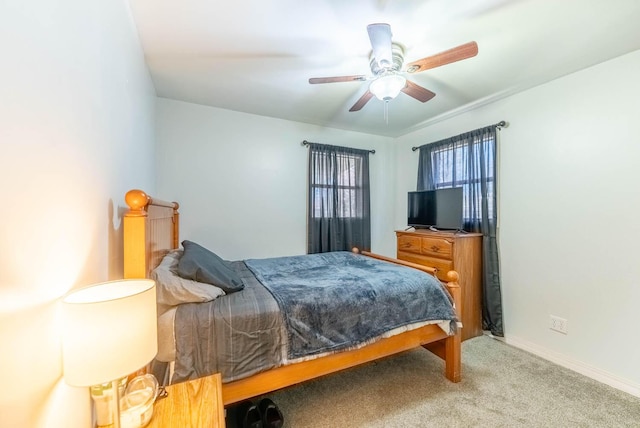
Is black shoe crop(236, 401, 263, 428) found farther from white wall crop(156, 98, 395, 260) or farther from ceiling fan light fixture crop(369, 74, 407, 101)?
ceiling fan light fixture crop(369, 74, 407, 101)

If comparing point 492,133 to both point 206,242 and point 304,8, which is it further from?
point 206,242

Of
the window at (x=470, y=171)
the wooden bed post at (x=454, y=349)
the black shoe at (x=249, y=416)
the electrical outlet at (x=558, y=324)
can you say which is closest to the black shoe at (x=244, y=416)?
the black shoe at (x=249, y=416)

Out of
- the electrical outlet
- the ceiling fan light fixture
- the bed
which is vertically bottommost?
the electrical outlet

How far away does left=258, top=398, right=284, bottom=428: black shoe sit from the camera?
153cm

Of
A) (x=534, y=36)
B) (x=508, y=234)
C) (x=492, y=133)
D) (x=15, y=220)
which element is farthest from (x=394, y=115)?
(x=15, y=220)

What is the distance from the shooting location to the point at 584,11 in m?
1.64

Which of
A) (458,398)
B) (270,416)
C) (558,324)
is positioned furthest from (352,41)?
(558,324)

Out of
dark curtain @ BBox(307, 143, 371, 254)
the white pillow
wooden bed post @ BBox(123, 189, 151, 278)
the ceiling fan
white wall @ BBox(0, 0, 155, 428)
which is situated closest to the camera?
white wall @ BBox(0, 0, 155, 428)

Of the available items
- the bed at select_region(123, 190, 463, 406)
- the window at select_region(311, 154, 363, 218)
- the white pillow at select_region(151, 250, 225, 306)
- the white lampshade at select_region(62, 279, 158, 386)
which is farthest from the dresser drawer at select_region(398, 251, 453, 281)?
the white lampshade at select_region(62, 279, 158, 386)

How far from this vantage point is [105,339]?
2.20 feet

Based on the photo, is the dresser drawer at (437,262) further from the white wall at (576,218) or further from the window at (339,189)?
the window at (339,189)

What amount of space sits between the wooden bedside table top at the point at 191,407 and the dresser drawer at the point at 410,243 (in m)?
2.56

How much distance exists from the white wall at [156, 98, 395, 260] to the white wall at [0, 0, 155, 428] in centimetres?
188

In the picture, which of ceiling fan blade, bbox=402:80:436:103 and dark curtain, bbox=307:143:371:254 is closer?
ceiling fan blade, bbox=402:80:436:103
